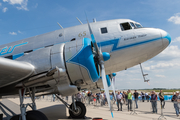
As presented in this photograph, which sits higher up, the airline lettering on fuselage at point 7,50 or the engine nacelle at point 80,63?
the airline lettering on fuselage at point 7,50

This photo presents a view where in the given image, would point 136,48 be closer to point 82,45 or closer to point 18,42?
point 82,45

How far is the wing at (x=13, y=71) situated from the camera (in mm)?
4031

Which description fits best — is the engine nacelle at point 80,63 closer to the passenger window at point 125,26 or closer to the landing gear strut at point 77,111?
the passenger window at point 125,26

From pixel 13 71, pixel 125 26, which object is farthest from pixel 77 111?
pixel 125 26

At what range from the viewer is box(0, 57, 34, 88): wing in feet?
13.2

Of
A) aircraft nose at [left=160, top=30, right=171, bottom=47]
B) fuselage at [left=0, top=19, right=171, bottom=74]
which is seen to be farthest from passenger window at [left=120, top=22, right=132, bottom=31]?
aircraft nose at [left=160, top=30, right=171, bottom=47]

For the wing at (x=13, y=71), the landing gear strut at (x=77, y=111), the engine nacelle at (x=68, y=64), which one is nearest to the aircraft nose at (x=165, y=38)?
the engine nacelle at (x=68, y=64)

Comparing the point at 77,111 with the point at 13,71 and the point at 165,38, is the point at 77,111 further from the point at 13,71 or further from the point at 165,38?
the point at 165,38

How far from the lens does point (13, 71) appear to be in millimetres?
4309

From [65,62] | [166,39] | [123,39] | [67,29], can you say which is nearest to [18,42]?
[67,29]

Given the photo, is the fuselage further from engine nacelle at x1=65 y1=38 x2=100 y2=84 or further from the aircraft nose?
engine nacelle at x1=65 y1=38 x2=100 y2=84

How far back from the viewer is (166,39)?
6477 millimetres

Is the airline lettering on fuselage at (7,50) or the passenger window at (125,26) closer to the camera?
the passenger window at (125,26)

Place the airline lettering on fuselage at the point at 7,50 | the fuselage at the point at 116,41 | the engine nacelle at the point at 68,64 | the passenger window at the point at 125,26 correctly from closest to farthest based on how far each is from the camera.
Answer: the engine nacelle at the point at 68,64
the fuselage at the point at 116,41
the passenger window at the point at 125,26
the airline lettering on fuselage at the point at 7,50
